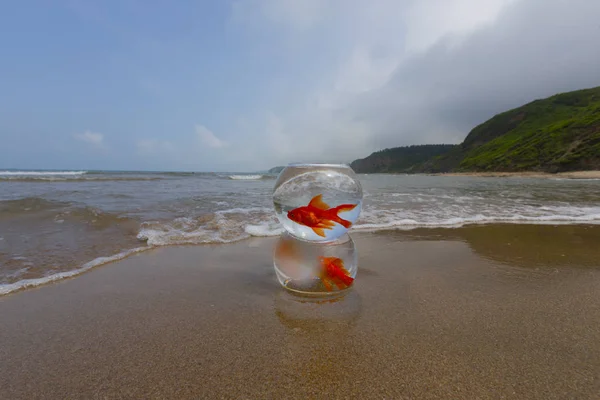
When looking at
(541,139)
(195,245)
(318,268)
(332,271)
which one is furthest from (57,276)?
(541,139)

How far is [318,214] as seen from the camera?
2.36 metres

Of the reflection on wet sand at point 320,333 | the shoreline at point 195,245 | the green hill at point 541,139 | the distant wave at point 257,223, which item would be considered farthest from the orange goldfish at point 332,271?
the green hill at point 541,139

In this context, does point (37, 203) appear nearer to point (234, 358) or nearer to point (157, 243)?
point (157, 243)

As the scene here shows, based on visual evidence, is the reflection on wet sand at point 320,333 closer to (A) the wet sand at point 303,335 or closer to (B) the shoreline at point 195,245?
(A) the wet sand at point 303,335

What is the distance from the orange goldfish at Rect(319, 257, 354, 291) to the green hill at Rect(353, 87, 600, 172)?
5753cm

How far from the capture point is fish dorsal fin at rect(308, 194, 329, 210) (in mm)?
2352

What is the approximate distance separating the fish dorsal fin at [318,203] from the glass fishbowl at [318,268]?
34 cm

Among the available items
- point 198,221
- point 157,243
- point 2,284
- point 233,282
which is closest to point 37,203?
point 198,221

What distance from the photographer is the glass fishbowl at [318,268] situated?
2395 millimetres

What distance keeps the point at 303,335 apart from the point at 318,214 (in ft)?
3.08

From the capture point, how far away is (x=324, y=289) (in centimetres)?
237

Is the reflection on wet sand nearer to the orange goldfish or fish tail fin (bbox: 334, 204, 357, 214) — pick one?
the orange goldfish

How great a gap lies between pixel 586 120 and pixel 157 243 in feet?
244

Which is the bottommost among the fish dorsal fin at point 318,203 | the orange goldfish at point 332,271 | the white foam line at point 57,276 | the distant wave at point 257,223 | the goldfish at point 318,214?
the white foam line at point 57,276
